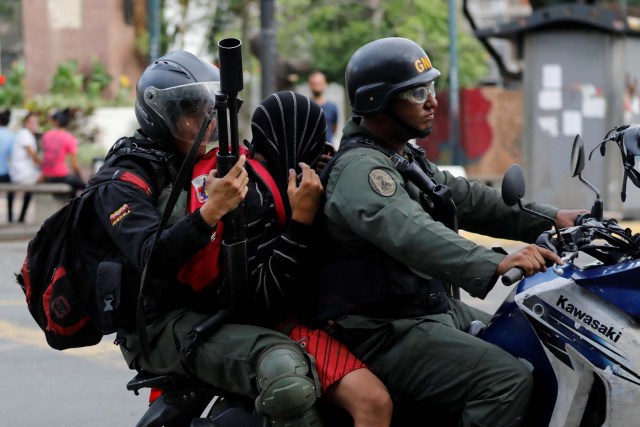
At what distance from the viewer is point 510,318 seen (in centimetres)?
338

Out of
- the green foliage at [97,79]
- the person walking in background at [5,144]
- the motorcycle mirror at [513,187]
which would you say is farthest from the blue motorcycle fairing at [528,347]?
the green foliage at [97,79]

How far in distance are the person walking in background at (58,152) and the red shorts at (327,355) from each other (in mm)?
12592

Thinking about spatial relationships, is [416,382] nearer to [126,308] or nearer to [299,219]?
[299,219]

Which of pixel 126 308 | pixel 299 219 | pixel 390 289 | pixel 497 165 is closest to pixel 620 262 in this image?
pixel 390 289

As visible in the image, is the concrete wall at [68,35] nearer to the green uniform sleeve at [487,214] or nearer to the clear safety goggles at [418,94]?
Result: the green uniform sleeve at [487,214]

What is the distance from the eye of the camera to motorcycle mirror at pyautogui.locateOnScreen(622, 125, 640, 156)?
3125mm

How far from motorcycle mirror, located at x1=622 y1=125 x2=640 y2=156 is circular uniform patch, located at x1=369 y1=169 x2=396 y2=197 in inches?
26.5

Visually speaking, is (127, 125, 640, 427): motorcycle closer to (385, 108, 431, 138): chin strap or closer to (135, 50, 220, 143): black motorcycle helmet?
(385, 108, 431, 138): chin strap

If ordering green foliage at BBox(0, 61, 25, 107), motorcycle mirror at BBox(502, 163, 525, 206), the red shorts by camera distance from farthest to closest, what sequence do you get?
green foliage at BBox(0, 61, 25, 107)
the red shorts
motorcycle mirror at BBox(502, 163, 525, 206)

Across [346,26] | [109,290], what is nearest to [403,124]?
[109,290]

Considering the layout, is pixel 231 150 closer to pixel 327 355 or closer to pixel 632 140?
pixel 327 355

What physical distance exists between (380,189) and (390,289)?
323mm

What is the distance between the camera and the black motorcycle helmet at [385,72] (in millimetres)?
3416

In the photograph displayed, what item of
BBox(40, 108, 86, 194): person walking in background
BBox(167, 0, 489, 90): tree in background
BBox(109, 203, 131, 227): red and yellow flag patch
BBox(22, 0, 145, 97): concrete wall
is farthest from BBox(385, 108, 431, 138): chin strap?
BBox(22, 0, 145, 97): concrete wall
